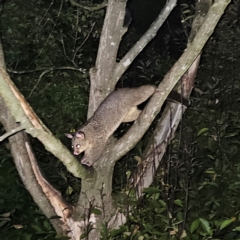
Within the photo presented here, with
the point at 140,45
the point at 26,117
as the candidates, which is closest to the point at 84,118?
the point at 140,45

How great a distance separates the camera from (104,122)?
3.94m

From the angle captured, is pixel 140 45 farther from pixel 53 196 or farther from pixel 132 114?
pixel 53 196

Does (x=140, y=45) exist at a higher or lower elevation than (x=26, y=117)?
lower

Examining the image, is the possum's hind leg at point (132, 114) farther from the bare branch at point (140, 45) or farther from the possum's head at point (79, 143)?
the bare branch at point (140, 45)

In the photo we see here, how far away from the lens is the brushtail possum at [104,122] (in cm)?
383

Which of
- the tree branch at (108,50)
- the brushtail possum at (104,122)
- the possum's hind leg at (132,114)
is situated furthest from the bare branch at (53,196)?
the possum's hind leg at (132,114)

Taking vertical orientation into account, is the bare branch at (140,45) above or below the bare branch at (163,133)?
above

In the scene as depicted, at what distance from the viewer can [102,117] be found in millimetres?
3854

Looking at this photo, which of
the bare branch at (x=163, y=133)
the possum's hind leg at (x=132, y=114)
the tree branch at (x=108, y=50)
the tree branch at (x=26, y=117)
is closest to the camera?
the tree branch at (x=26, y=117)

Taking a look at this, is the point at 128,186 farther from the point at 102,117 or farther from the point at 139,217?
the point at 102,117

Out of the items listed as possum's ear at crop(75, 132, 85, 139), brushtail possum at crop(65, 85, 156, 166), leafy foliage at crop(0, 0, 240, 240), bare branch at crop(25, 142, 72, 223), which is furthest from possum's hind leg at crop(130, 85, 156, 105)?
bare branch at crop(25, 142, 72, 223)

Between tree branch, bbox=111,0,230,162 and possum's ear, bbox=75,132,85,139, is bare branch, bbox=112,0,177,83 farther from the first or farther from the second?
possum's ear, bbox=75,132,85,139

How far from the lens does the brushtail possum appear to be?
12.6 feet

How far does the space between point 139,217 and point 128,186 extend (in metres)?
0.33
